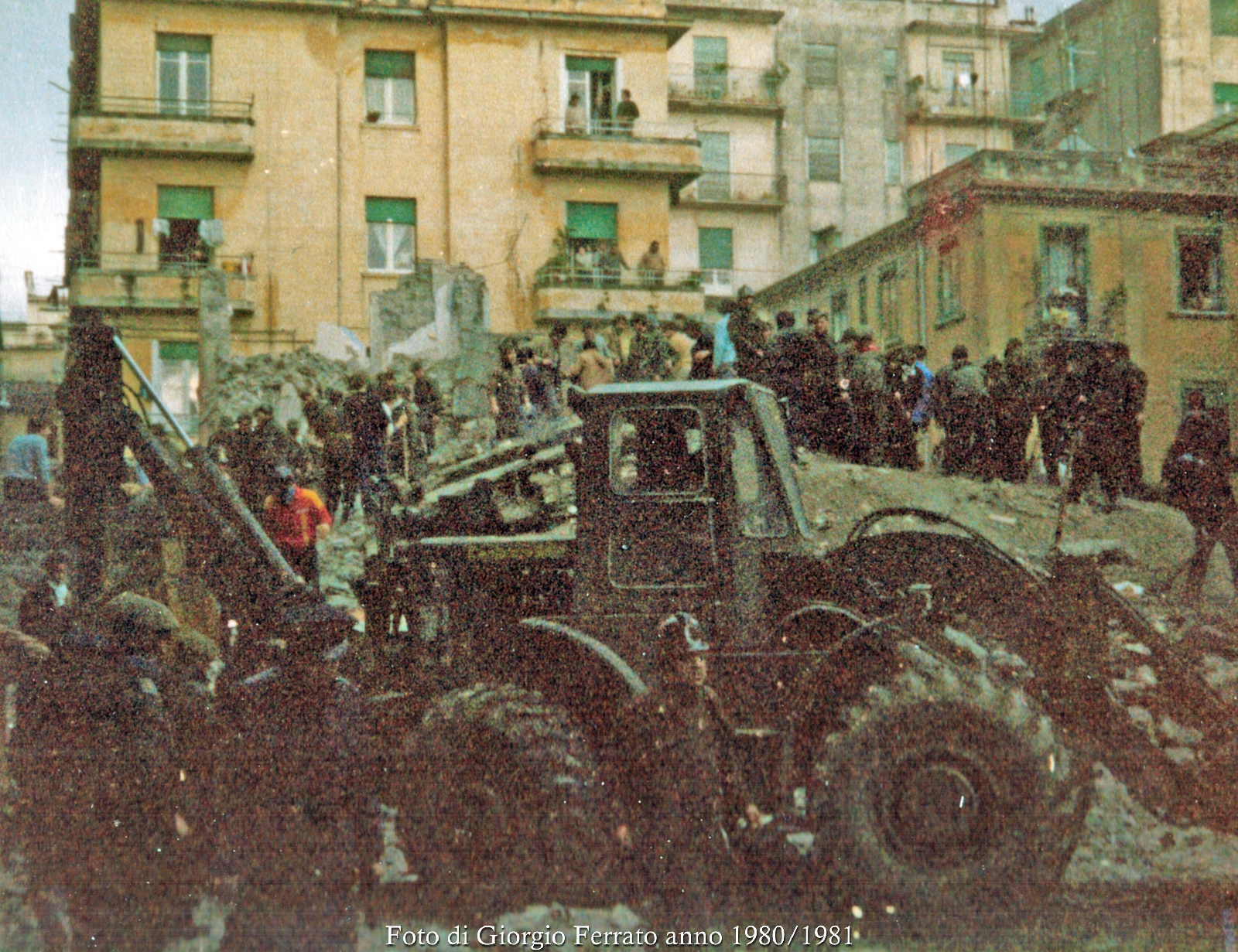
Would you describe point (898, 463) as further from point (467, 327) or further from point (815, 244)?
point (467, 327)

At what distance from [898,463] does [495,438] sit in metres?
3.89

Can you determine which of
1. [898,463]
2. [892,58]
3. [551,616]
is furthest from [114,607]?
[892,58]

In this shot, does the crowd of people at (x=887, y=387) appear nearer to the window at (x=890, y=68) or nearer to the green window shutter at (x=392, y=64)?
the window at (x=890, y=68)

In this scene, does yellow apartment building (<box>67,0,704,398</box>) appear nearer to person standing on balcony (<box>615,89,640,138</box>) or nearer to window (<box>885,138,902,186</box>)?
person standing on balcony (<box>615,89,640,138</box>)

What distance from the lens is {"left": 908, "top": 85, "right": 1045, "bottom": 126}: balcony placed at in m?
9.81

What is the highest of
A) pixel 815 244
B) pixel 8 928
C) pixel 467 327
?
pixel 815 244

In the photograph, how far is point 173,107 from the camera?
8211mm

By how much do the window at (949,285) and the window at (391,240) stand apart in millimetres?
4526

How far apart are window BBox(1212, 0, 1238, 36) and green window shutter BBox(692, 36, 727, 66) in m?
13.2

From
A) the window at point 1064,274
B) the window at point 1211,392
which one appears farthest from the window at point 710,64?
the window at point 1211,392

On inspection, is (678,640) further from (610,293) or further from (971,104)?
(971,104)

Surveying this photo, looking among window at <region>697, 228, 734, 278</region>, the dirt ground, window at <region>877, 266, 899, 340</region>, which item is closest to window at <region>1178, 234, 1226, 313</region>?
window at <region>877, 266, 899, 340</region>

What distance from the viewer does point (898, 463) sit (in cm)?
1043

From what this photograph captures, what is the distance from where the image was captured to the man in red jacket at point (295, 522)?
782 cm
